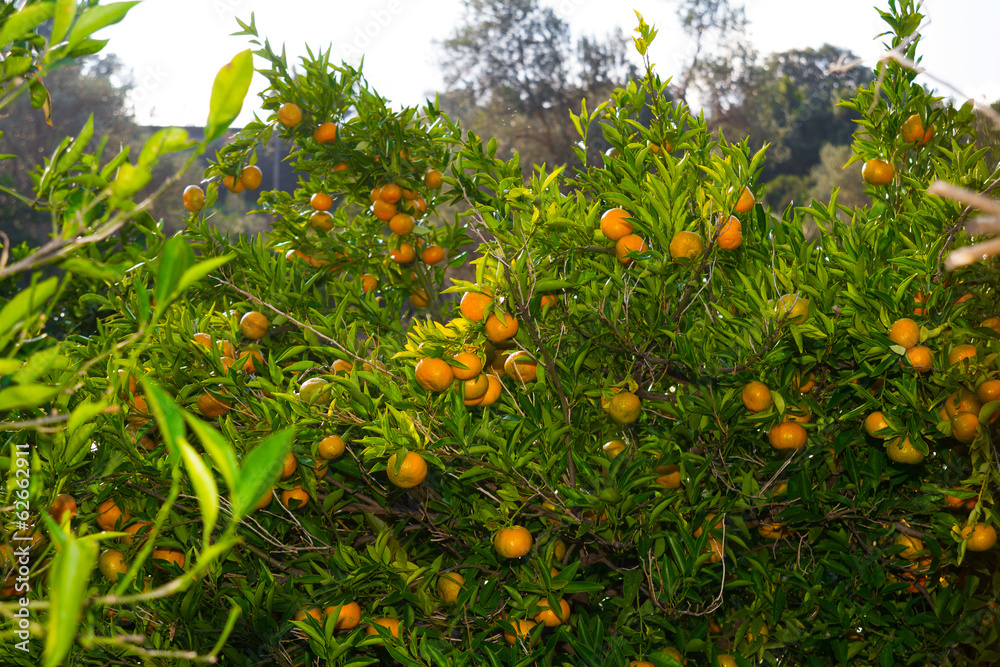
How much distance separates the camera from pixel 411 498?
144 cm

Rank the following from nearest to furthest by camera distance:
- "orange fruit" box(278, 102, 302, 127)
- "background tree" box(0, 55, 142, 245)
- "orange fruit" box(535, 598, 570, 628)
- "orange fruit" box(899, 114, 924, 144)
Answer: "orange fruit" box(535, 598, 570, 628)
"orange fruit" box(899, 114, 924, 144)
"orange fruit" box(278, 102, 302, 127)
"background tree" box(0, 55, 142, 245)

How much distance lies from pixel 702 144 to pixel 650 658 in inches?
44.5

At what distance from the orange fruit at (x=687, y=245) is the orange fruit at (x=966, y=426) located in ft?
1.68

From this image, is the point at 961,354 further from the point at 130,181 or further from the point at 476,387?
the point at 130,181

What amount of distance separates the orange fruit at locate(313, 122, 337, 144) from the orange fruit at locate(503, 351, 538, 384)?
105 cm

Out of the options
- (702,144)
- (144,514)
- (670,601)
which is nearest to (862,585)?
(670,601)

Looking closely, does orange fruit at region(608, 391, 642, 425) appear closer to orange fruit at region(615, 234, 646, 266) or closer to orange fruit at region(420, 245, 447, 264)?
orange fruit at region(615, 234, 646, 266)

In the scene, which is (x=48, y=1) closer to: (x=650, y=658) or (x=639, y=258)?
(x=639, y=258)

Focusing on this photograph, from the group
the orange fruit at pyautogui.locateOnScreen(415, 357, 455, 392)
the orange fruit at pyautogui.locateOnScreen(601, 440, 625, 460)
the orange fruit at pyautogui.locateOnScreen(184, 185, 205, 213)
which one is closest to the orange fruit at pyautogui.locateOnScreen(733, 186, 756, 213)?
the orange fruit at pyautogui.locateOnScreen(601, 440, 625, 460)

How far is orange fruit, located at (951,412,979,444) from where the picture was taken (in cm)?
114

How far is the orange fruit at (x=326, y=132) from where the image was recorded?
2053 millimetres

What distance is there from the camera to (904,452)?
1212 mm

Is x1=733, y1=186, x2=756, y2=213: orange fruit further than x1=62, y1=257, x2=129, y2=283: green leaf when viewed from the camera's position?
Yes

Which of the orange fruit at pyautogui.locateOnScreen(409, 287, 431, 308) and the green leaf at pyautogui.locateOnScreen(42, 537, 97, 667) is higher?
the orange fruit at pyautogui.locateOnScreen(409, 287, 431, 308)
